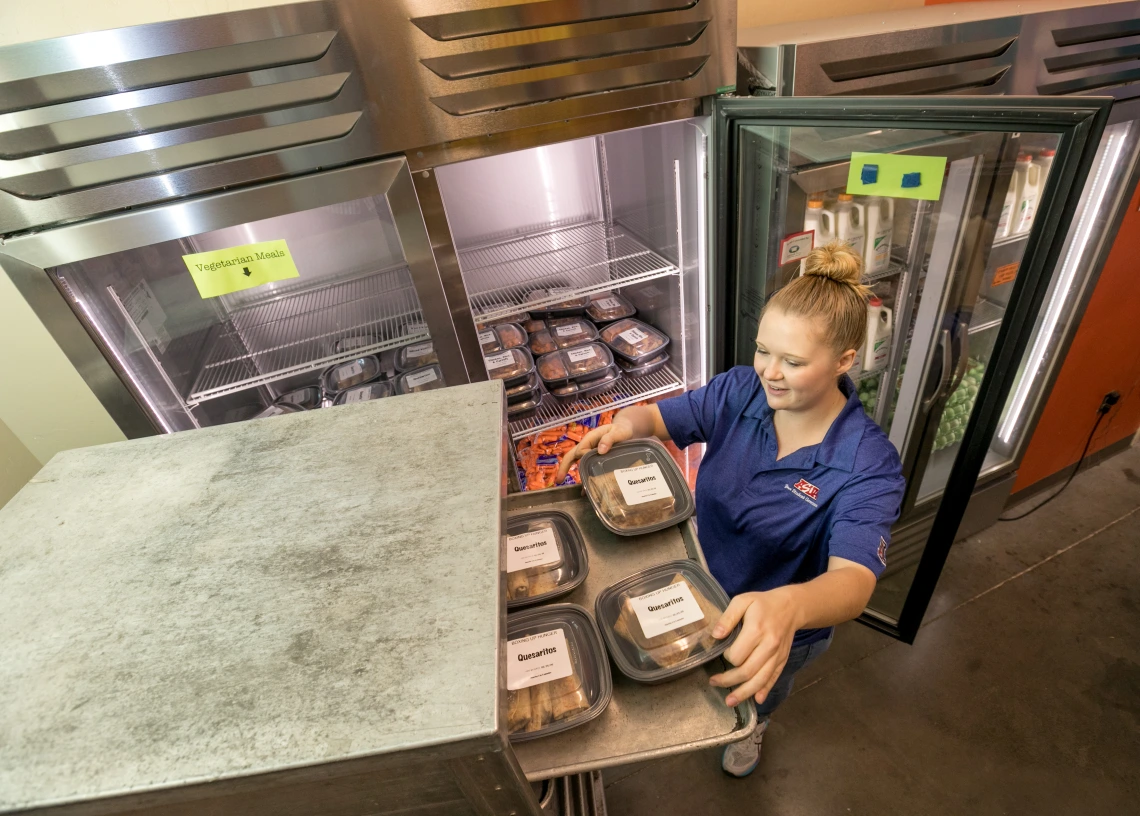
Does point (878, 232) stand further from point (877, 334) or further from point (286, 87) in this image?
point (286, 87)

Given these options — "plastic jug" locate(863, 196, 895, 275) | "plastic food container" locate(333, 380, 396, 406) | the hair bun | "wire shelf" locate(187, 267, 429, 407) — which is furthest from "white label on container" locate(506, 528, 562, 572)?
"plastic jug" locate(863, 196, 895, 275)

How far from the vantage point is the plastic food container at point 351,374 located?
213cm

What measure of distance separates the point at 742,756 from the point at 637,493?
127cm

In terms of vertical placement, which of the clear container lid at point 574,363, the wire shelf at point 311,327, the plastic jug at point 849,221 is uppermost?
the plastic jug at point 849,221

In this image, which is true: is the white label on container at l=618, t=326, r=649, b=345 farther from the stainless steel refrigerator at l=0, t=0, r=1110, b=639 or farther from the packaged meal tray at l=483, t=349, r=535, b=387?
the packaged meal tray at l=483, t=349, r=535, b=387

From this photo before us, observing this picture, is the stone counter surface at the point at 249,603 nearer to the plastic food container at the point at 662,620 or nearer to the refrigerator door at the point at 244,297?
the plastic food container at the point at 662,620

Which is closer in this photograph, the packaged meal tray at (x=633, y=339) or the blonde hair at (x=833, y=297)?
the blonde hair at (x=833, y=297)

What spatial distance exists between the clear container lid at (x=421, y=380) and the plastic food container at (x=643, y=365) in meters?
0.80

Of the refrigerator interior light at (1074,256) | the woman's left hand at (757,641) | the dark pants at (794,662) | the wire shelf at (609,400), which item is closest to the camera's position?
the woman's left hand at (757,641)

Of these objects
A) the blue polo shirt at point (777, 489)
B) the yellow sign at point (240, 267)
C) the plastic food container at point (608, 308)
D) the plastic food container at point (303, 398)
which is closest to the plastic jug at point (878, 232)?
the blue polo shirt at point (777, 489)

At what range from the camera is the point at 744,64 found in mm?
1566

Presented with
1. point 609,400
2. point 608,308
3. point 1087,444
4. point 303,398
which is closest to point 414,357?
point 303,398

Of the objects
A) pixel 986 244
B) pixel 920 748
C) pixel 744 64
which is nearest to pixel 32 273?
pixel 744 64

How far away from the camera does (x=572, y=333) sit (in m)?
2.47
